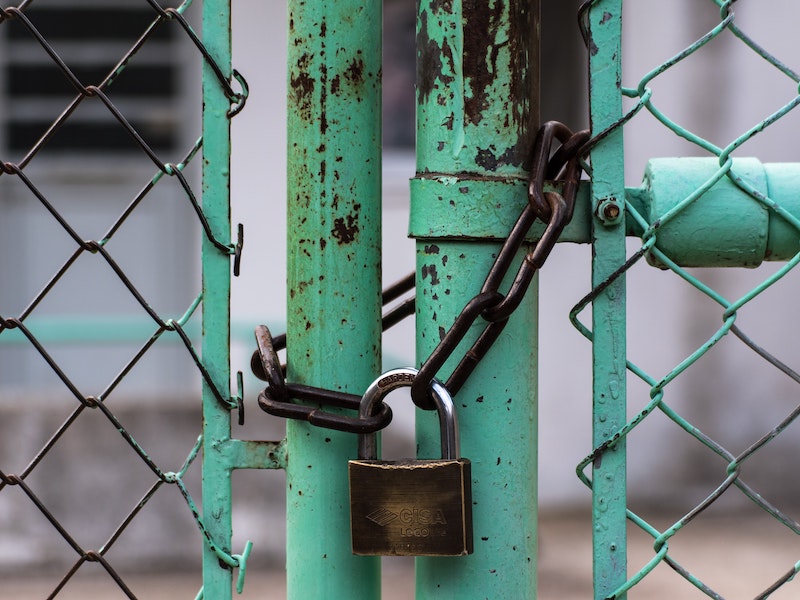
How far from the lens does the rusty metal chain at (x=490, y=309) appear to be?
2.66 feet

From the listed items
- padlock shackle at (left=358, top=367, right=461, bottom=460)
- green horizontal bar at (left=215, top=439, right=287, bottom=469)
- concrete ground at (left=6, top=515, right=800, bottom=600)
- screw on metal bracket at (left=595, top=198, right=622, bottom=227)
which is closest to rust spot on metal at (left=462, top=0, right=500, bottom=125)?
screw on metal bracket at (left=595, top=198, right=622, bottom=227)

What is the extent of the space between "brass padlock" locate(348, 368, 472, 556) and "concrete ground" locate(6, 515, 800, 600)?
3.24m

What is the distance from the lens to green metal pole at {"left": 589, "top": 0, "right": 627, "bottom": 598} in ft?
2.83

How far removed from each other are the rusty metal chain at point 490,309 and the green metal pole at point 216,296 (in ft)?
0.16

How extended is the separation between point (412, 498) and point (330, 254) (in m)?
0.23

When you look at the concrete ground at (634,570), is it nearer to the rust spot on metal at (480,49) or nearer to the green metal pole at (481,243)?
the green metal pole at (481,243)

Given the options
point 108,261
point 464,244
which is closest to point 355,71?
point 464,244

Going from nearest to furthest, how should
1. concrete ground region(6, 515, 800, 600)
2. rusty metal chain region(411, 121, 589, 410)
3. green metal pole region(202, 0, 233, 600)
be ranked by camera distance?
rusty metal chain region(411, 121, 589, 410) < green metal pole region(202, 0, 233, 600) < concrete ground region(6, 515, 800, 600)

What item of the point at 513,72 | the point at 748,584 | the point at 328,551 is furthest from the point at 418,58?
the point at 748,584

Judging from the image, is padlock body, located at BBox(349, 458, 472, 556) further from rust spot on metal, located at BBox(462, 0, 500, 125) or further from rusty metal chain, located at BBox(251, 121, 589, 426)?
rust spot on metal, located at BBox(462, 0, 500, 125)

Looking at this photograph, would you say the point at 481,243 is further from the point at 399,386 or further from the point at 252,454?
the point at 252,454

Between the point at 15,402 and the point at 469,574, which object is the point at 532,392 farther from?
the point at 15,402

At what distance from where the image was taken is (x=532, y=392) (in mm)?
883

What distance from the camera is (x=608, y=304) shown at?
0.88 m
